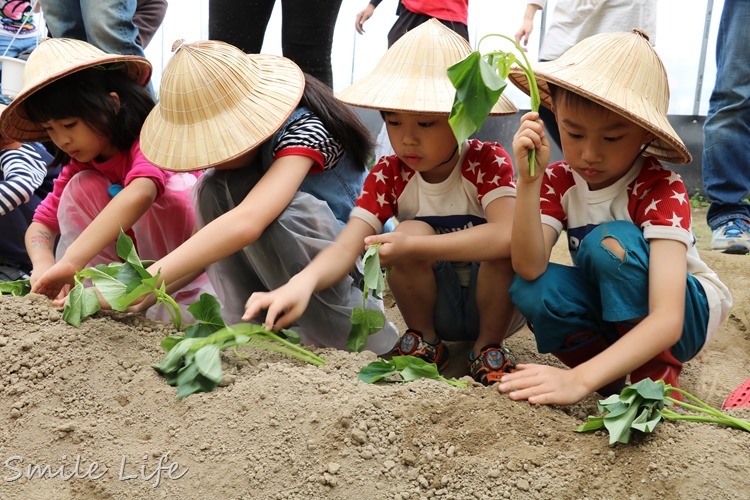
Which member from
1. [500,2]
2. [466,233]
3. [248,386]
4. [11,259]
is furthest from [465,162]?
[500,2]

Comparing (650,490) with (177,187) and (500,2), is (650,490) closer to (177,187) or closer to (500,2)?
(177,187)

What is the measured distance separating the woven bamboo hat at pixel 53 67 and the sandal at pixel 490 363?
133 centimetres

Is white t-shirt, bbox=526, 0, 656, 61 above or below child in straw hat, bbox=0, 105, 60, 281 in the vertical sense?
above

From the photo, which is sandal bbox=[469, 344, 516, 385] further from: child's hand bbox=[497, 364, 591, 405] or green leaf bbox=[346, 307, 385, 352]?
child's hand bbox=[497, 364, 591, 405]

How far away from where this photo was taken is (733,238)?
3326 mm

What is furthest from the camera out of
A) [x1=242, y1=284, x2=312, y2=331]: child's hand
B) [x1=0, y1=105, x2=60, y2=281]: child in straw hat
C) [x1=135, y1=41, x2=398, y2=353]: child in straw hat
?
[x1=0, y1=105, x2=60, y2=281]: child in straw hat

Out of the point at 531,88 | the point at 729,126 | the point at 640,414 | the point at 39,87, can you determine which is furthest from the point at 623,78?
the point at 729,126

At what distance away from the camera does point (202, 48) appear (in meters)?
2.17

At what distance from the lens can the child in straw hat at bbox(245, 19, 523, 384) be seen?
2.03m

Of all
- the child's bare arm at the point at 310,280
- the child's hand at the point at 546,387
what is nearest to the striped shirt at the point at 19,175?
the child's bare arm at the point at 310,280

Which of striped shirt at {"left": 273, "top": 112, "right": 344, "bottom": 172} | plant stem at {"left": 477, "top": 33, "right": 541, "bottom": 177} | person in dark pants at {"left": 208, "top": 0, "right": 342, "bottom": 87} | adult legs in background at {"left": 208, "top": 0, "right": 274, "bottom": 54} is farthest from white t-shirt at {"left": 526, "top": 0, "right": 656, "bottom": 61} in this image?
plant stem at {"left": 477, "top": 33, "right": 541, "bottom": 177}

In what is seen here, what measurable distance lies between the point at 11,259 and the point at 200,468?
6.94 ft

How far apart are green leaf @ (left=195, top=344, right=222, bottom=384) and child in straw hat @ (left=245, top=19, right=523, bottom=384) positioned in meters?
0.21

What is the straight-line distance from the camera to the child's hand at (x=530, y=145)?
1688 millimetres
